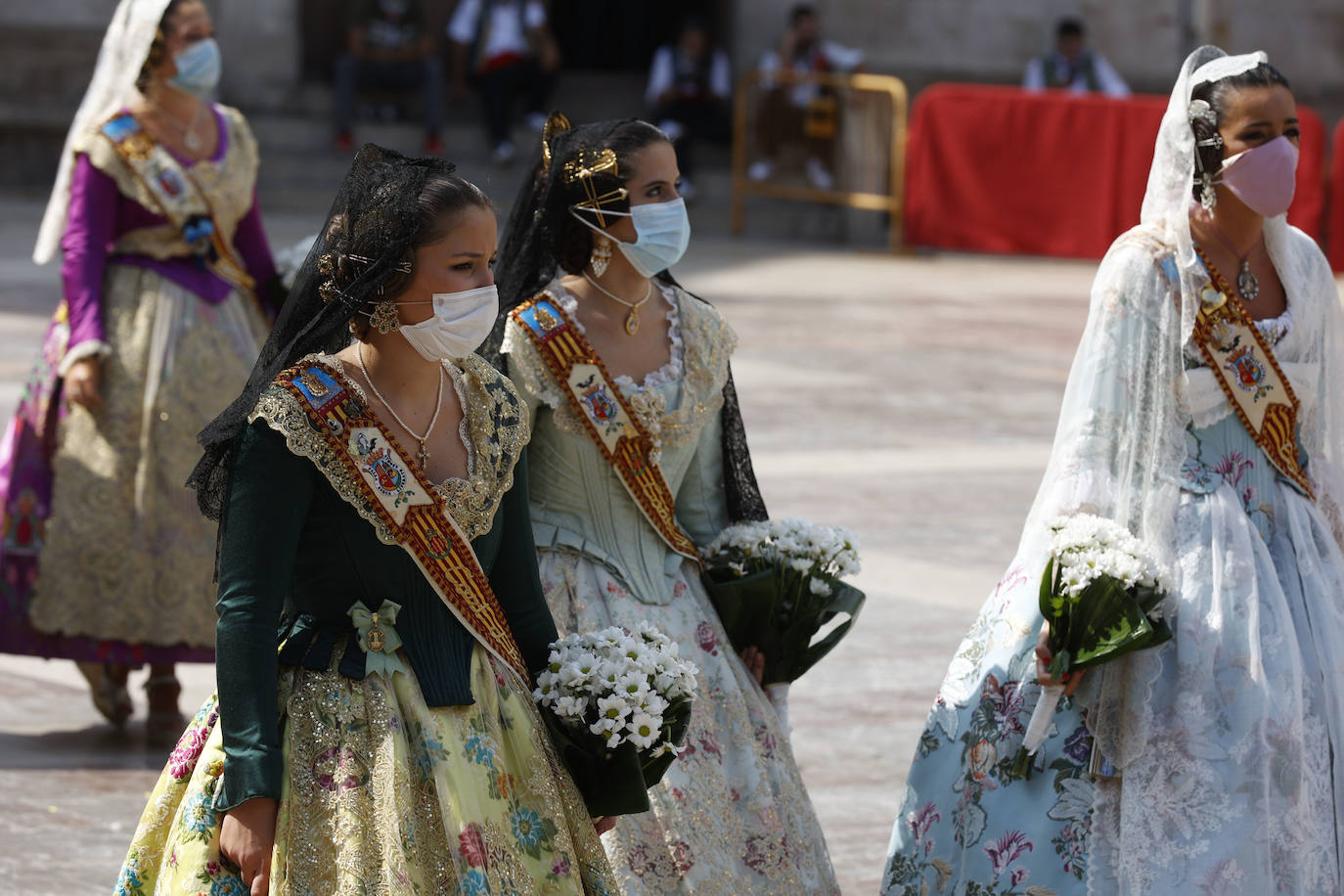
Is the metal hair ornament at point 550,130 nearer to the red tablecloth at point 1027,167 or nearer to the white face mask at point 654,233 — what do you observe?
the white face mask at point 654,233

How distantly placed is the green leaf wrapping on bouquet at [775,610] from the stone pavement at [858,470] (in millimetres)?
832

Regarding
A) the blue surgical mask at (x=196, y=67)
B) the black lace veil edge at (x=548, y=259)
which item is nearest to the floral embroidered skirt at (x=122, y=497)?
the blue surgical mask at (x=196, y=67)

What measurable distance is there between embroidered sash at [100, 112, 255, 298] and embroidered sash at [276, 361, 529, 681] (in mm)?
3068

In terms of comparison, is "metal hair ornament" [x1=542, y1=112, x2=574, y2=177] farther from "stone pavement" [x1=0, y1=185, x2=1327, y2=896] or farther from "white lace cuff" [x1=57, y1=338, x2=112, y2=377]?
"white lace cuff" [x1=57, y1=338, x2=112, y2=377]

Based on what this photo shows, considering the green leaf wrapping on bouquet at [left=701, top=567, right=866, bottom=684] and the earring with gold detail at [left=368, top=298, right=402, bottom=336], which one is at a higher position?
the earring with gold detail at [left=368, top=298, right=402, bottom=336]

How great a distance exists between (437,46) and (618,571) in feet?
65.9

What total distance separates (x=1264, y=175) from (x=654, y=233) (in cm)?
122

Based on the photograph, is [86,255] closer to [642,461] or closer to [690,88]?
[642,461]

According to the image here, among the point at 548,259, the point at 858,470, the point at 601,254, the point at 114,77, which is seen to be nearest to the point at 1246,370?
the point at 601,254

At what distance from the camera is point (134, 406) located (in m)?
6.16

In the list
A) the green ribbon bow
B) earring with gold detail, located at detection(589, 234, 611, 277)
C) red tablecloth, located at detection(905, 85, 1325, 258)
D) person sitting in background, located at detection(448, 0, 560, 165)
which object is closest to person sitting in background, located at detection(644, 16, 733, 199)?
person sitting in background, located at detection(448, 0, 560, 165)

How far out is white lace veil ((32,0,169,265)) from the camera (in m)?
6.17

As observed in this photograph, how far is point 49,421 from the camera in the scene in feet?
20.4

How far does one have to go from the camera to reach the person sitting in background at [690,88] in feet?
66.8
